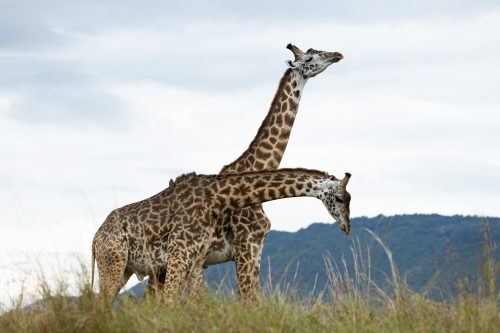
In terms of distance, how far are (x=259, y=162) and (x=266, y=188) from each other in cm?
179

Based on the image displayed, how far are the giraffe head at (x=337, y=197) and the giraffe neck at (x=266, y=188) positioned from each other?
92 mm

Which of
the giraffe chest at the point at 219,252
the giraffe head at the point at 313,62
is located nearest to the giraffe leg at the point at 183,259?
the giraffe chest at the point at 219,252

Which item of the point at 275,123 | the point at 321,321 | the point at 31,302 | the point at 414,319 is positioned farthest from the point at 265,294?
the point at 275,123

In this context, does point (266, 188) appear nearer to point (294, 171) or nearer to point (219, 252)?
point (294, 171)

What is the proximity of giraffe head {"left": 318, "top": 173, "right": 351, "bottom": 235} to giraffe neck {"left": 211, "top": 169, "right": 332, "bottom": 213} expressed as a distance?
92mm

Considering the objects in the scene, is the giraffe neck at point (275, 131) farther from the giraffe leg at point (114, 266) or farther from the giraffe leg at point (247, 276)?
the giraffe leg at point (114, 266)

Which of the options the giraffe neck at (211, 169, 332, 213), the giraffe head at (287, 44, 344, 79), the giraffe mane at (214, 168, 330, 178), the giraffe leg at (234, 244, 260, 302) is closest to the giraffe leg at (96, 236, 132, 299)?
the giraffe neck at (211, 169, 332, 213)

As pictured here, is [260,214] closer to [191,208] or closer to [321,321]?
[191,208]

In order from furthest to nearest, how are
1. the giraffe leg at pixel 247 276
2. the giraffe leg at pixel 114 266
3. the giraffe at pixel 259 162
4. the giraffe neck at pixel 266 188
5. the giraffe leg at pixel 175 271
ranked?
the giraffe leg at pixel 114 266
the giraffe at pixel 259 162
the giraffe leg at pixel 247 276
the giraffe neck at pixel 266 188
the giraffe leg at pixel 175 271

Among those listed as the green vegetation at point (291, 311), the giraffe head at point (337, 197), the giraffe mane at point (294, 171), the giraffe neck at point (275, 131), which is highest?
the giraffe neck at point (275, 131)

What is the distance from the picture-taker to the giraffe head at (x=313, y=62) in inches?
575

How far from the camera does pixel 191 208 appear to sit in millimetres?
12367

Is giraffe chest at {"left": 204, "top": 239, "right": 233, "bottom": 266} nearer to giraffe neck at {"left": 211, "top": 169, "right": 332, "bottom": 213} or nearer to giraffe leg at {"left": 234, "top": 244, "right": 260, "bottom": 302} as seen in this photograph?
giraffe leg at {"left": 234, "top": 244, "right": 260, "bottom": 302}

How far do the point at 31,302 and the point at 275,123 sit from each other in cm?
573
